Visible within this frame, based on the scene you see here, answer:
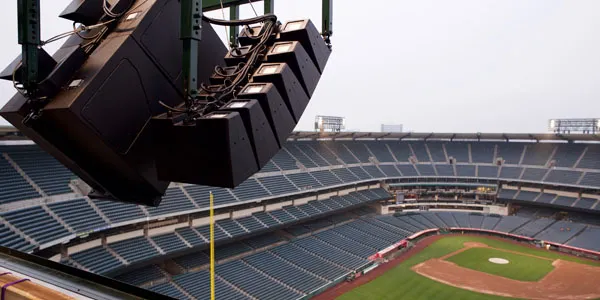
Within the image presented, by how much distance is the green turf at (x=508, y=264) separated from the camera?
30.0 meters

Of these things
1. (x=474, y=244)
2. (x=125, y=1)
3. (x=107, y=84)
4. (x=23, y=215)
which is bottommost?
(x=474, y=244)

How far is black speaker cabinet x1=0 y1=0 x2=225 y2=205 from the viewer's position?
366 cm

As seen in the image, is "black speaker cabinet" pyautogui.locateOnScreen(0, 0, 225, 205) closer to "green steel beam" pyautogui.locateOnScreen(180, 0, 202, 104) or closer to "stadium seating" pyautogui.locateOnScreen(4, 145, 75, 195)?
"green steel beam" pyautogui.locateOnScreen(180, 0, 202, 104)

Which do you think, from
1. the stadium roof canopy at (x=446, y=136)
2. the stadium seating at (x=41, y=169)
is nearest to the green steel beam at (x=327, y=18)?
the stadium seating at (x=41, y=169)

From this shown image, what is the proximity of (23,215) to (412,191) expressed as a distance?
41428 mm

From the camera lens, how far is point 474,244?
125 feet

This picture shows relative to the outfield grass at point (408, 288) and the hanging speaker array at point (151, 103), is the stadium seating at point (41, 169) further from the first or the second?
the hanging speaker array at point (151, 103)

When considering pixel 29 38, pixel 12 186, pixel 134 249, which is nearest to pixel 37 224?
pixel 12 186

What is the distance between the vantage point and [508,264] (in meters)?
32.2

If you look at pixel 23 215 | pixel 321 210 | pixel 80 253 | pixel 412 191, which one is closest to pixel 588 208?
pixel 412 191

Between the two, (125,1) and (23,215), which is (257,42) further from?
(23,215)

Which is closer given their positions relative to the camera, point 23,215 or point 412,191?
point 23,215

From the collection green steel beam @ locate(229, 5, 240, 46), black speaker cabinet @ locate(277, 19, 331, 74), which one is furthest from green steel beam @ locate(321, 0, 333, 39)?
green steel beam @ locate(229, 5, 240, 46)

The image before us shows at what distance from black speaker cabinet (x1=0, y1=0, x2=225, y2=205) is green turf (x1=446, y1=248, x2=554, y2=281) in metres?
33.0
